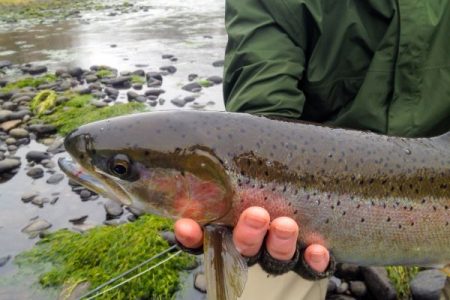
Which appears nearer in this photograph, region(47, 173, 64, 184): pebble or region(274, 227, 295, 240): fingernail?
region(274, 227, 295, 240): fingernail

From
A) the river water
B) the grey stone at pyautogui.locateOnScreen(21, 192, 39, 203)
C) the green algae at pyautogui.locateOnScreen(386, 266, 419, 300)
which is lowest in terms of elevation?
the river water

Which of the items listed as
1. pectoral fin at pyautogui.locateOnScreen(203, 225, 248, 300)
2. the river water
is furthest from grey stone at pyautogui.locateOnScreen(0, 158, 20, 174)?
pectoral fin at pyautogui.locateOnScreen(203, 225, 248, 300)

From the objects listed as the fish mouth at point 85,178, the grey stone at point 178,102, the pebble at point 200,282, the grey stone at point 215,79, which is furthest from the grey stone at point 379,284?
the grey stone at point 215,79

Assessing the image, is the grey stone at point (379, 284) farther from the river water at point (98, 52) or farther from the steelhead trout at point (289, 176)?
the river water at point (98, 52)

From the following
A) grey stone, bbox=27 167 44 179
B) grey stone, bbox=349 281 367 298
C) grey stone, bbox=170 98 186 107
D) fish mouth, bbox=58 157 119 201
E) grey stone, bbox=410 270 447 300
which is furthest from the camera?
grey stone, bbox=170 98 186 107

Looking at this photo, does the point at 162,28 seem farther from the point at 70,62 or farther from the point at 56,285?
the point at 56,285

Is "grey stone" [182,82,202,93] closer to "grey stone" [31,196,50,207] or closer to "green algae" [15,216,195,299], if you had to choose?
"grey stone" [31,196,50,207]

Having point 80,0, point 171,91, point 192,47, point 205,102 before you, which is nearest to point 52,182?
point 205,102
